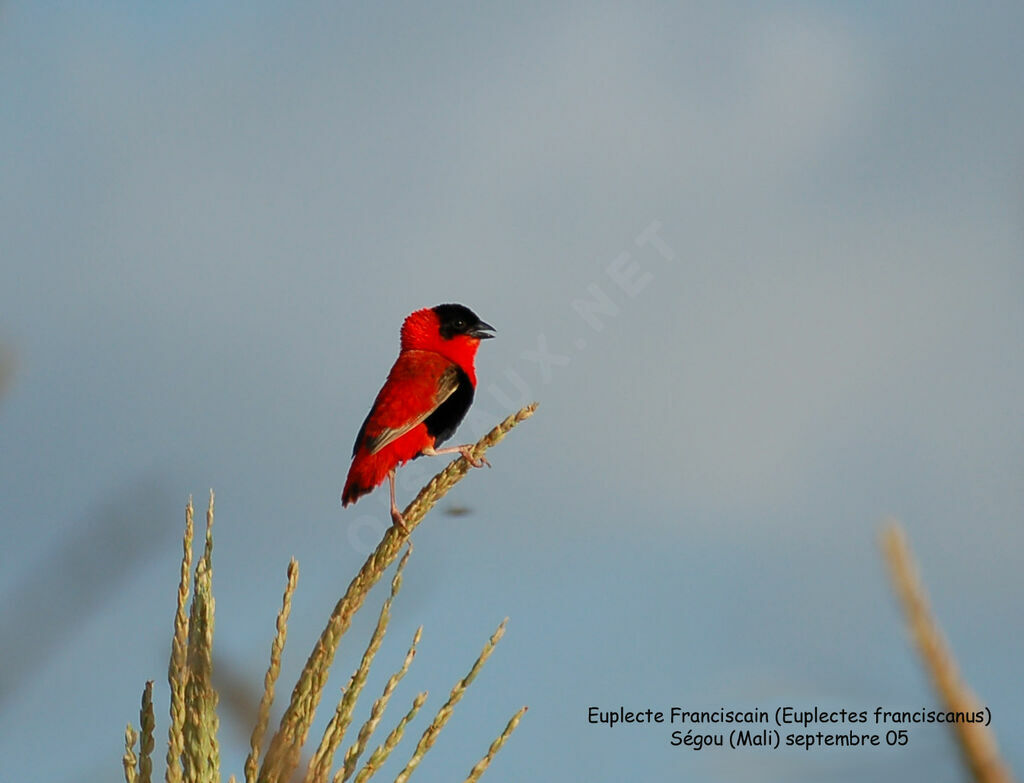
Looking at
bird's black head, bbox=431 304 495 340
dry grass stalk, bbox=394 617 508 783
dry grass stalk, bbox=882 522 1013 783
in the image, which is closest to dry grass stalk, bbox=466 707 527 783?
dry grass stalk, bbox=394 617 508 783

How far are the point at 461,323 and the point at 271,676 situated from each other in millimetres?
5605

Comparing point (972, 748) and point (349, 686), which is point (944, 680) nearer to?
point (972, 748)

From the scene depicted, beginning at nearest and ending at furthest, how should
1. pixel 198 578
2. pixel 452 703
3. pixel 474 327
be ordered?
pixel 452 703, pixel 198 578, pixel 474 327

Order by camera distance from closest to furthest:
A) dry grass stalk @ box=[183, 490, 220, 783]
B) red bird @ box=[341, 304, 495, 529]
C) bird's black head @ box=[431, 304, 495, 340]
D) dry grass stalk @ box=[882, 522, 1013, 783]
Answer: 1. dry grass stalk @ box=[882, 522, 1013, 783]
2. dry grass stalk @ box=[183, 490, 220, 783]
3. red bird @ box=[341, 304, 495, 529]
4. bird's black head @ box=[431, 304, 495, 340]

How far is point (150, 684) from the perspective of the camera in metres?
2.93

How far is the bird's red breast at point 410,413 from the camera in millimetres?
6500

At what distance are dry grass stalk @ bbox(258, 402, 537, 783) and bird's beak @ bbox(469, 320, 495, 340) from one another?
4341 mm

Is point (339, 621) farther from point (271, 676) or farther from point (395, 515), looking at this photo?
point (395, 515)

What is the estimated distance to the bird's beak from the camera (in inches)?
328

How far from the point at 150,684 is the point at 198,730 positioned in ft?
0.57

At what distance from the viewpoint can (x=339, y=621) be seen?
10.6 ft

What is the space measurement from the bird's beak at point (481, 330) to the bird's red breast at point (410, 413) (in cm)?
45

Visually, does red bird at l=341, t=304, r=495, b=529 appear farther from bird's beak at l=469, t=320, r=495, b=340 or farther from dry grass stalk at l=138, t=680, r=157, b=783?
dry grass stalk at l=138, t=680, r=157, b=783

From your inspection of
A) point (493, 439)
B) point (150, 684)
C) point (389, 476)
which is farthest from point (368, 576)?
point (389, 476)
